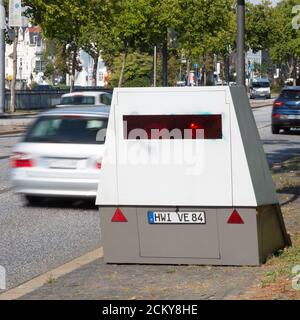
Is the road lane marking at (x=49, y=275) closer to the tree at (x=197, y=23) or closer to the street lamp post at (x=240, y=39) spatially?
the street lamp post at (x=240, y=39)

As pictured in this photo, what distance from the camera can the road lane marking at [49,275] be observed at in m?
8.12

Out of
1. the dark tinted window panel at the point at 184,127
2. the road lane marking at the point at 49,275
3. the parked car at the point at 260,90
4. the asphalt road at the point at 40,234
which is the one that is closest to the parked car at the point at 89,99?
the asphalt road at the point at 40,234

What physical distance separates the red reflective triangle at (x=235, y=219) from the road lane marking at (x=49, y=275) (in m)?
1.64

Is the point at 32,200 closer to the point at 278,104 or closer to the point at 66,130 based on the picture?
the point at 66,130

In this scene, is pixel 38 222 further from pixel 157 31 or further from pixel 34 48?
pixel 34 48

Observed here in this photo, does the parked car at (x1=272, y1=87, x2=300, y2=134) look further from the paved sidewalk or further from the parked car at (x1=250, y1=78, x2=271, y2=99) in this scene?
the parked car at (x1=250, y1=78, x2=271, y2=99)

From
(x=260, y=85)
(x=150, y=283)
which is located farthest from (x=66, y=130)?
(x=260, y=85)

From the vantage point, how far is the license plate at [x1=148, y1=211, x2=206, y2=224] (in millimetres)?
8820

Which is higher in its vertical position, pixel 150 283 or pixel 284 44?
pixel 284 44

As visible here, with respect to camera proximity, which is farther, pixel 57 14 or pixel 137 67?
pixel 137 67

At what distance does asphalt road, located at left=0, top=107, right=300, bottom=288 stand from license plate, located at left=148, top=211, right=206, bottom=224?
53.1 inches

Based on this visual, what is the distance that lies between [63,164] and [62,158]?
95 millimetres

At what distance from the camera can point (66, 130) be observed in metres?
14.6

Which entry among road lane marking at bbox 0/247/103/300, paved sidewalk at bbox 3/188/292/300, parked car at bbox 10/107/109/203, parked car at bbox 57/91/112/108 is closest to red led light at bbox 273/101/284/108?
parked car at bbox 57/91/112/108
